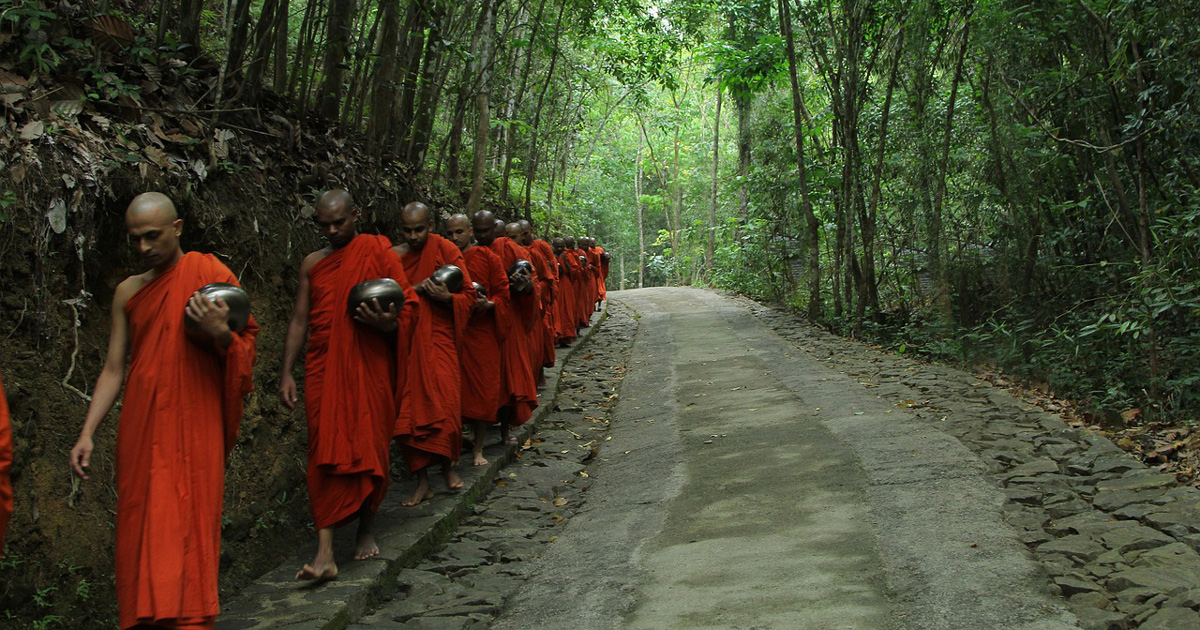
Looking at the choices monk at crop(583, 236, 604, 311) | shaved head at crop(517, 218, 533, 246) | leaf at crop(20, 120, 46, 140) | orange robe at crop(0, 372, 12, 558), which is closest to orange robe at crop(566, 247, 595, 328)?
monk at crop(583, 236, 604, 311)

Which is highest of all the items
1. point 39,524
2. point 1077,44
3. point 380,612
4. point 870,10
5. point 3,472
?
point 870,10

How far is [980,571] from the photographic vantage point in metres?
3.88

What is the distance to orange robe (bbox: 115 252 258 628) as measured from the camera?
10.1ft

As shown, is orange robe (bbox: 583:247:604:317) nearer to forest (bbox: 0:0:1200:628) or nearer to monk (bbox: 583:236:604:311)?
monk (bbox: 583:236:604:311)

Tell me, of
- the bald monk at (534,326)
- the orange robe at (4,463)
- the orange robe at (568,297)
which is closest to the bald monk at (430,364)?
the bald monk at (534,326)

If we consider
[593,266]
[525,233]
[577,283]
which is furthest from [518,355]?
[593,266]

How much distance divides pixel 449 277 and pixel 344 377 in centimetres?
130

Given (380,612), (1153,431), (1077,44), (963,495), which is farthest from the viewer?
(1077,44)

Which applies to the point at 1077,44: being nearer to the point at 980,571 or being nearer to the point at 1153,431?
the point at 1153,431

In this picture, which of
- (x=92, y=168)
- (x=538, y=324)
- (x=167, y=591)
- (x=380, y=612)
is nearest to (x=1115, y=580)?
(x=380, y=612)

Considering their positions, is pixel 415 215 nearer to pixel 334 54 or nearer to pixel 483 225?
pixel 483 225

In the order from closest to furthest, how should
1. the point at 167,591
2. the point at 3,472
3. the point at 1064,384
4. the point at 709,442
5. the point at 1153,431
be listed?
1. the point at 3,472
2. the point at 167,591
3. the point at 1153,431
4. the point at 709,442
5. the point at 1064,384

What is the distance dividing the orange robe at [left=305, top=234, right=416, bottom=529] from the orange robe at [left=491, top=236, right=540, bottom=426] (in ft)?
7.39

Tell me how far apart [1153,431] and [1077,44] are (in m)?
4.33
